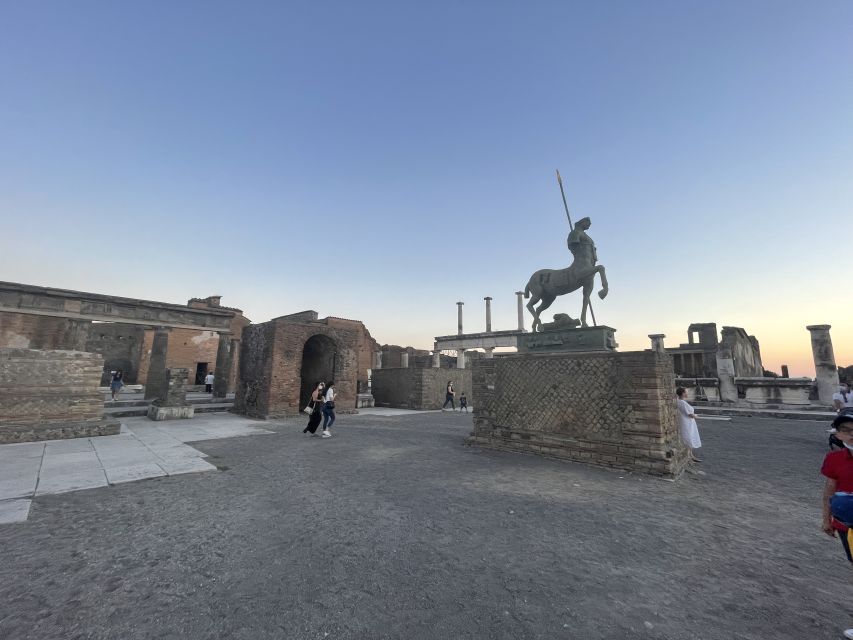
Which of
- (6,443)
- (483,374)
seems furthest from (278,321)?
(483,374)

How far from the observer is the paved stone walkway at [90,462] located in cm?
464

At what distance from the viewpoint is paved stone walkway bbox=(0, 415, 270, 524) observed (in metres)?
4.64

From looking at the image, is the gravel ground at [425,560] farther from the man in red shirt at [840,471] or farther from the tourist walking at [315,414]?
the tourist walking at [315,414]

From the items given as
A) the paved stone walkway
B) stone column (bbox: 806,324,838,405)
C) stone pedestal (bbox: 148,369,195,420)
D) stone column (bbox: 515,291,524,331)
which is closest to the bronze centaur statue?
the paved stone walkway

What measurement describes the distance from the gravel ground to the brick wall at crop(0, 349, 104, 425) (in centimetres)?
634

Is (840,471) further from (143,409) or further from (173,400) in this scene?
(143,409)

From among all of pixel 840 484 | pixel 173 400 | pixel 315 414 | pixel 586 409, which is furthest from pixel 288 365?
pixel 840 484

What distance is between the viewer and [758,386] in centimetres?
1598

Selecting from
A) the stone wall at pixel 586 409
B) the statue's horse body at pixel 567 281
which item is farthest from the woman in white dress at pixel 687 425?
the statue's horse body at pixel 567 281

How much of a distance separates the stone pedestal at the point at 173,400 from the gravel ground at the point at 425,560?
28.7ft

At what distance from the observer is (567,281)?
7.75 metres

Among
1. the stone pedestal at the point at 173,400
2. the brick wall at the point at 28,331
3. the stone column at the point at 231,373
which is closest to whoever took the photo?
the stone pedestal at the point at 173,400

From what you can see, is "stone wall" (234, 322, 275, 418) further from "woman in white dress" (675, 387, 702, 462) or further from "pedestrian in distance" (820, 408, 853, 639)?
"pedestrian in distance" (820, 408, 853, 639)

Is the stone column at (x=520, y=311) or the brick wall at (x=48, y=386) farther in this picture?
the stone column at (x=520, y=311)
